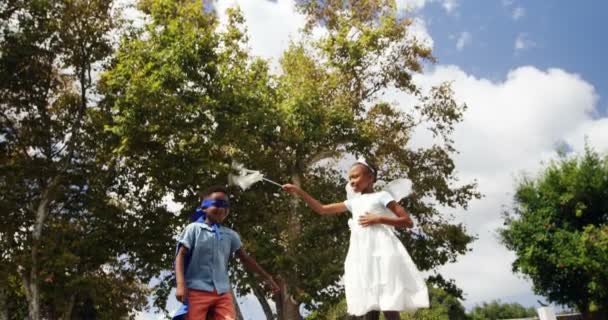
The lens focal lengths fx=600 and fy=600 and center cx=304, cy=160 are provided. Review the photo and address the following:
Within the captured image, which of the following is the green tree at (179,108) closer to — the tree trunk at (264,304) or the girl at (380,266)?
the tree trunk at (264,304)

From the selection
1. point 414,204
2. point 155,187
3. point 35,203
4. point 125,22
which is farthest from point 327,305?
point 125,22

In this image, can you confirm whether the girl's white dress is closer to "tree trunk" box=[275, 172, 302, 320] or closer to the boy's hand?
the boy's hand

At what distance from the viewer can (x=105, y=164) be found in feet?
75.7

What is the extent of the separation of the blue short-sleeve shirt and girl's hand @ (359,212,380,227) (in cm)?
137

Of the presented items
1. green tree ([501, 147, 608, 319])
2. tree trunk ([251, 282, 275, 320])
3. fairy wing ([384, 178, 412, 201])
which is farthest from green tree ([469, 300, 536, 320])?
fairy wing ([384, 178, 412, 201])

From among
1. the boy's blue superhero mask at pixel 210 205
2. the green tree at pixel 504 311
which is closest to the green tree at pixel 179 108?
the boy's blue superhero mask at pixel 210 205

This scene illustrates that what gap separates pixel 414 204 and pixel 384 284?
18.8 metres

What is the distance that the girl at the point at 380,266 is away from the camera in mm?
5359

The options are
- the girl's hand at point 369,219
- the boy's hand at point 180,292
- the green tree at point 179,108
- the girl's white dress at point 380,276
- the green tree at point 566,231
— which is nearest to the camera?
the boy's hand at point 180,292

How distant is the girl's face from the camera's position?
6.10 metres

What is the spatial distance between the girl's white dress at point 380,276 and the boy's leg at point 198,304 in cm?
129

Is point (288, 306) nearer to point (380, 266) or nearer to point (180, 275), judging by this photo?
point (380, 266)

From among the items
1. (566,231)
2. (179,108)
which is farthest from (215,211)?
(566,231)

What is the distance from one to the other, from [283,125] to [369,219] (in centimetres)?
1646
